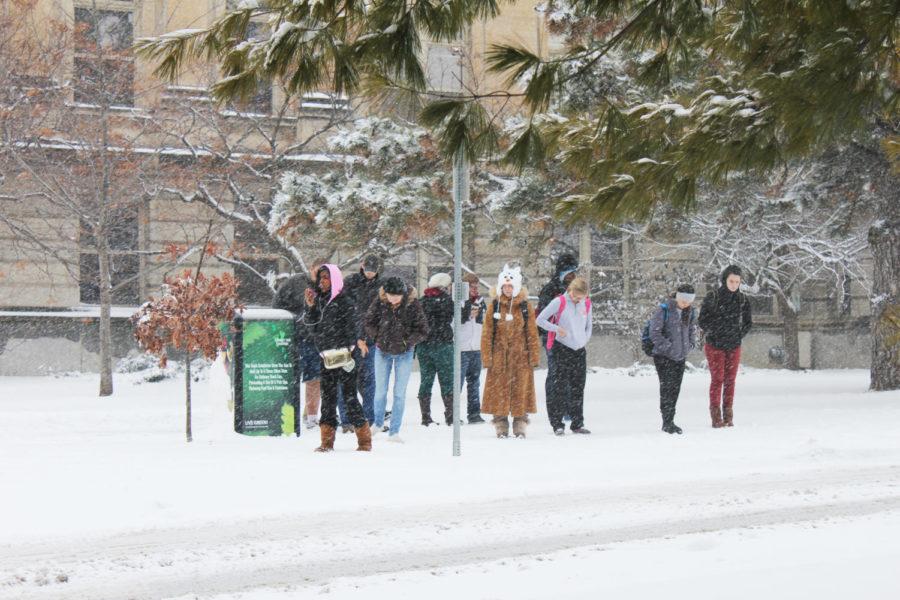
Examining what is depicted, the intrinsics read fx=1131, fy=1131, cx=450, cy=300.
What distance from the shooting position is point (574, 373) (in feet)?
41.9

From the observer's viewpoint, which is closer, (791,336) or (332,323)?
(332,323)

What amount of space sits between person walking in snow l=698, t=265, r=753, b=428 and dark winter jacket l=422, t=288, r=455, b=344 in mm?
3001

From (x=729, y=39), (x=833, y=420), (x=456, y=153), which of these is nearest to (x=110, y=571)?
(x=456, y=153)

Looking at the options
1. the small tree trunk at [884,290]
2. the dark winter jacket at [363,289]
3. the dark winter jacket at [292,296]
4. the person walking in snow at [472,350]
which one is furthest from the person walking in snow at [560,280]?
the small tree trunk at [884,290]

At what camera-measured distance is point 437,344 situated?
13695 mm

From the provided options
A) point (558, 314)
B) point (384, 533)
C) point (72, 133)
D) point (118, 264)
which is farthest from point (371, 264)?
point (118, 264)

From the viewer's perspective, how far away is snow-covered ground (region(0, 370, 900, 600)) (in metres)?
5.88

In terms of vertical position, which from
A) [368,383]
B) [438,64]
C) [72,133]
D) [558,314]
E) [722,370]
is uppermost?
[72,133]

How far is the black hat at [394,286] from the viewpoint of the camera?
11.9m

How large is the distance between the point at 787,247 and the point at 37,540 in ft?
70.0

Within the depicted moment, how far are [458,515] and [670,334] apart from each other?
603 centimetres

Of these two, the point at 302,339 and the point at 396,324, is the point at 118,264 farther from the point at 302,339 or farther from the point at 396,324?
the point at 396,324

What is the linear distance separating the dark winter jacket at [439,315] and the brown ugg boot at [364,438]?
299cm

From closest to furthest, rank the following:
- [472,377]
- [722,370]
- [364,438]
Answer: [364,438] < [722,370] < [472,377]
